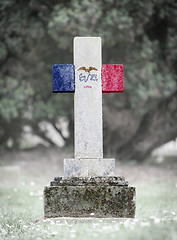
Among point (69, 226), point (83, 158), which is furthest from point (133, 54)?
point (69, 226)

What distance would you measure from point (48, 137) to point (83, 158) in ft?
28.9

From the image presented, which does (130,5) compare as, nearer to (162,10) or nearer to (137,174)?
(162,10)

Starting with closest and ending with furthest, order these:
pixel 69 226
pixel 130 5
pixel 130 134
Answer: pixel 69 226 → pixel 130 5 → pixel 130 134

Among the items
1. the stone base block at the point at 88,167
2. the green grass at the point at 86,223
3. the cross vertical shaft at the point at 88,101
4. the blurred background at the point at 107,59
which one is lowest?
the green grass at the point at 86,223

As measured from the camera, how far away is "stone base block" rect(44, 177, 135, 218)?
16.8ft

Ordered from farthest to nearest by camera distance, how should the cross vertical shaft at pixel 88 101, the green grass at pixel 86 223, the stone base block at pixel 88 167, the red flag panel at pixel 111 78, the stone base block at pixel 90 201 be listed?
the red flag panel at pixel 111 78
the cross vertical shaft at pixel 88 101
the stone base block at pixel 88 167
the stone base block at pixel 90 201
the green grass at pixel 86 223

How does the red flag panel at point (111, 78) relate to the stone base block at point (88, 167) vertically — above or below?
above

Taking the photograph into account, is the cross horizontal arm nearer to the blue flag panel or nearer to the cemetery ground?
the blue flag panel

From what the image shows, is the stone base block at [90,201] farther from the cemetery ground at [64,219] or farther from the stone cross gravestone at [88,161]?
the cemetery ground at [64,219]

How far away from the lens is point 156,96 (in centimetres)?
1157

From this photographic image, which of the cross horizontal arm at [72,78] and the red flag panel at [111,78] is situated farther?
the red flag panel at [111,78]

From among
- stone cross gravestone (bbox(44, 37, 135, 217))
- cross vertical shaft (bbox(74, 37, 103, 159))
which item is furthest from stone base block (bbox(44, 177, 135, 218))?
cross vertical shaft (bbox(74, 37, 103, 159))

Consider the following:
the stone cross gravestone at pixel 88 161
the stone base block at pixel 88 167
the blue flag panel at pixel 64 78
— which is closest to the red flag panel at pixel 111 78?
the stone cross gravestone at pixel 88 161

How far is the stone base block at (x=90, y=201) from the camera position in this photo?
5.11m
